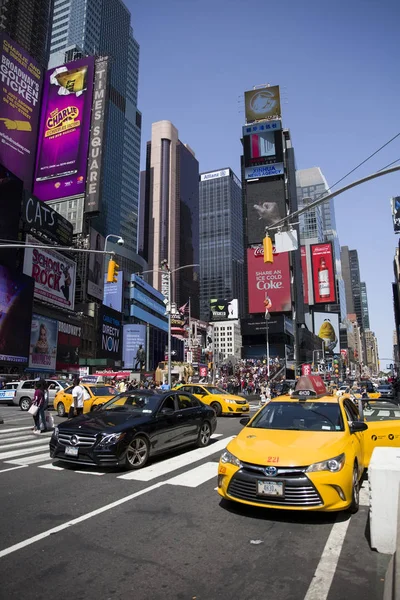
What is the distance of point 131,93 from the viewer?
577ft

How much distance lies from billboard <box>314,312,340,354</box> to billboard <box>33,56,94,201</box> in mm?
92960

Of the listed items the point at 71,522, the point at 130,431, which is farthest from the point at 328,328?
the point at 71,522

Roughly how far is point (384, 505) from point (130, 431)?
Result: 4.67 meters

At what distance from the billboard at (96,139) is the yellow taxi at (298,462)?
6344 centimetres

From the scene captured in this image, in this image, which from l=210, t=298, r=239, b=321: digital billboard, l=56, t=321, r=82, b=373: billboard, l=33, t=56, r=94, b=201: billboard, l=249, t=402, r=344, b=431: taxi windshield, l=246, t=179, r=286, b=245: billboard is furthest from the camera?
l=210, t=298, r=239, b=321: digital billboard

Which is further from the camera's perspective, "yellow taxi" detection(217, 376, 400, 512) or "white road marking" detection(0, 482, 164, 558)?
"yellow taxi" detection(217, 376, 400, 512)

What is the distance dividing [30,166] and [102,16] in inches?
5735

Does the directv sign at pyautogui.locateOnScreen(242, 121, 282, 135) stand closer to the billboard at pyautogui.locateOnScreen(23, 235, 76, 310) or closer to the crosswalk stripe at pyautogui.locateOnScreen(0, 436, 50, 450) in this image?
the billboard at pyautogui.locateOnScreen(23, 235, 76, 310)

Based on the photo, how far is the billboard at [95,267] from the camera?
7302cm

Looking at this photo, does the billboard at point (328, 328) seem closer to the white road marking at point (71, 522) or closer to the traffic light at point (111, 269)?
the traffic light at point (111, 269)

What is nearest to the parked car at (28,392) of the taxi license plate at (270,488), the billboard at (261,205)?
the taxi license plate at (270,488)

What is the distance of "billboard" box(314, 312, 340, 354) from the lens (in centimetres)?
13088

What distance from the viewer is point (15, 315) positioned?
45.1 m

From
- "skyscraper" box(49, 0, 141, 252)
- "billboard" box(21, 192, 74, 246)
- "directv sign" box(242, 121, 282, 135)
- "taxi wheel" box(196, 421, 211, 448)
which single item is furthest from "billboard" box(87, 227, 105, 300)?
"taxi wheel" box(196, 421, 211, 448)
